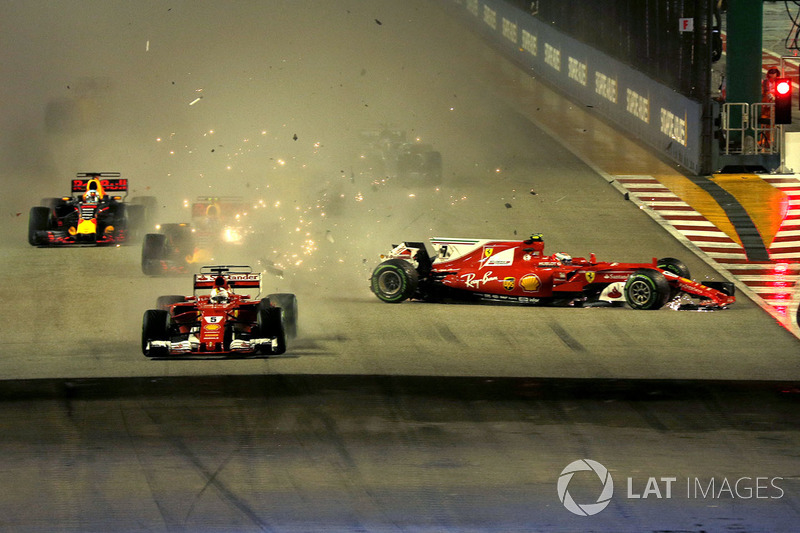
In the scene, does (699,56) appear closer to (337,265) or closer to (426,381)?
(337,265)

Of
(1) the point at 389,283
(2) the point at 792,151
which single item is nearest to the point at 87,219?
(1) the point at 389,283

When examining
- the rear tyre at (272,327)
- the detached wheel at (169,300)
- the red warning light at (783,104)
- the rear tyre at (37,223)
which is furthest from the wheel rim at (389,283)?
the red warning light at (783,104)

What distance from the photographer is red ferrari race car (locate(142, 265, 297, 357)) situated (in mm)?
14289

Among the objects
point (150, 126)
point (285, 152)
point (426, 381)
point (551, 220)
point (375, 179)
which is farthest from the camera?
point (150, 126)

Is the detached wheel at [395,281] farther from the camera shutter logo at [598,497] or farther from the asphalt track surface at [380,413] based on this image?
the camera shutter logo at [598,497]

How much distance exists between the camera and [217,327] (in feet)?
47.2

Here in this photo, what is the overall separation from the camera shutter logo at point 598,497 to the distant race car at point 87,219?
1453 cm

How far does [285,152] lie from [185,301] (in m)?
18.1

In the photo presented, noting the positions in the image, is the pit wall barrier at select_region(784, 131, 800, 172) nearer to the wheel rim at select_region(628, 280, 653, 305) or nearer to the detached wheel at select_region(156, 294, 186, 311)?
the wheel rim at select_region(628, 280, 653, 305)

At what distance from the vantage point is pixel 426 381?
1309cm

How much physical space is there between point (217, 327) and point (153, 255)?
6221 mm

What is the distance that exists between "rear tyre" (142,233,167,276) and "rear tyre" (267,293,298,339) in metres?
5.10

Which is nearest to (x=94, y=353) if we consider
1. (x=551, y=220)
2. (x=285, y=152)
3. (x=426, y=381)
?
(x=426, y=381)

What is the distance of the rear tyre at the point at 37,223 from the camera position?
22.4 m
